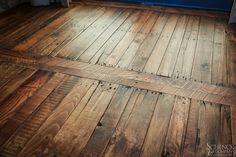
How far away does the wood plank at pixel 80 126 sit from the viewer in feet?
4.51

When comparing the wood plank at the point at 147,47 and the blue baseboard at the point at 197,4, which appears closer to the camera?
the wood plank at the point at 147,47

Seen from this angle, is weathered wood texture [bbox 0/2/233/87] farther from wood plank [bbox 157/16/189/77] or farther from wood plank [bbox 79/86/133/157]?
wood plank [bbox 79/86/133/157]

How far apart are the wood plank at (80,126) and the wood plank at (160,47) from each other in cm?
47

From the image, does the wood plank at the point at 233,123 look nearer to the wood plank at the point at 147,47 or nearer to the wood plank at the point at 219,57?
the wood plank at the point at 219,57

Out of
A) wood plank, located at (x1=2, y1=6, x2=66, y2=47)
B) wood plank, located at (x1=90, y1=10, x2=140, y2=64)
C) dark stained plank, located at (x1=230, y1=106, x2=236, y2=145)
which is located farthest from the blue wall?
dark stained plank, located at (x1=230, y1=106, x2=236, y2=145)

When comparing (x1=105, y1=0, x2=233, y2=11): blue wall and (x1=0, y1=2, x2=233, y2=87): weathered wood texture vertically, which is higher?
(x1=105, y1=0, x2=233, y2=11): blue wall

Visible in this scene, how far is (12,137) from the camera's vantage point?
1455 millimetres

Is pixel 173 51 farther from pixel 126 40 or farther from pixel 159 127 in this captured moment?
pixel 159 127

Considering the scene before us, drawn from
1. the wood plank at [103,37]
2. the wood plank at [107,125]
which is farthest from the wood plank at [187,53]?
the wood plank at [103,37]

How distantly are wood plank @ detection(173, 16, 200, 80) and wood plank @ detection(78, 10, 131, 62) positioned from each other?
81cm

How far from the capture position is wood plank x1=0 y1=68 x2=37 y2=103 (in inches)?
71.7

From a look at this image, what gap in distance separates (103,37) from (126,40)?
273mm

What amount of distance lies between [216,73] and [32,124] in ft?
4.97

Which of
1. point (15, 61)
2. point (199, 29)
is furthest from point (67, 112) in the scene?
point (199, 29)
